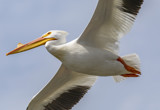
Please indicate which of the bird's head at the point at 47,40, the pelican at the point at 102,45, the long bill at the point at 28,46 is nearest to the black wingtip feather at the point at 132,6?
the pelican at the point at 102,45

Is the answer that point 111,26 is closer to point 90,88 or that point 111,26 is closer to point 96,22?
point 96,22

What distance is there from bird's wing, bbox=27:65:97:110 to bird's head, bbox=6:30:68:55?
0.95 meters

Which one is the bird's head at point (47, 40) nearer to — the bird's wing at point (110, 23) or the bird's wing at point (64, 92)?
the bird's wing at point (110, 23)

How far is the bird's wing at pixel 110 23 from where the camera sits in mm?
10336

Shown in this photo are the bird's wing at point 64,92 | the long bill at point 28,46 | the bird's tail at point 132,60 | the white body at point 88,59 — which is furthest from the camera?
the bird's wing at point 64,92

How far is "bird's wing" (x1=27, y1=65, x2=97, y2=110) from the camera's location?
38.4ft

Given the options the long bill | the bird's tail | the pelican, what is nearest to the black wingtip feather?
the pelican

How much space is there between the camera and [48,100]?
39.0 feet

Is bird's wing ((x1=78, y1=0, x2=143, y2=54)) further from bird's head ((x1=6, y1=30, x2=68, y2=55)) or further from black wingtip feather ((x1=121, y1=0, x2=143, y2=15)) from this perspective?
bird's head ((x1=6, y1=30, x2=68, y2=55))

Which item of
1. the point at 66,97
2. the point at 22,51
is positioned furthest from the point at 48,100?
the point at 22,51

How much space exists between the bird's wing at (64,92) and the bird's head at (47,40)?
946mm

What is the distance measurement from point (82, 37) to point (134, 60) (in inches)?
47.2

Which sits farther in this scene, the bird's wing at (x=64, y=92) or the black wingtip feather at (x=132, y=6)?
the bird's wing at (x=64, y=92)

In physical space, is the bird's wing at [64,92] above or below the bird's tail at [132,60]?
below
